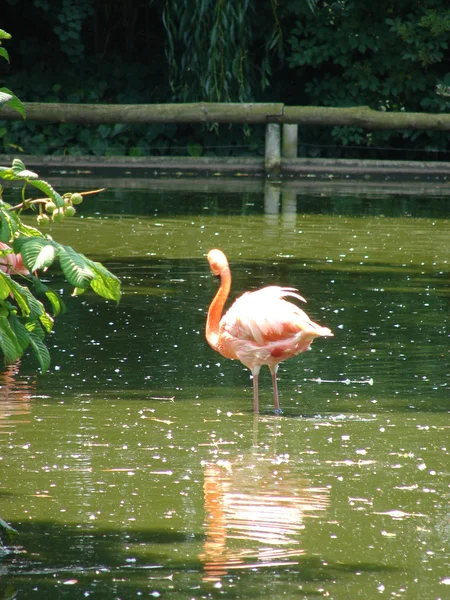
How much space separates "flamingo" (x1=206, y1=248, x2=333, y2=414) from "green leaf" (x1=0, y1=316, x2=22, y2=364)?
207 centimetres

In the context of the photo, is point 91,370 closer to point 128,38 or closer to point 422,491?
point 422,491

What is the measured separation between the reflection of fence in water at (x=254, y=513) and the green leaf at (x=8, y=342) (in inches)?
32.2

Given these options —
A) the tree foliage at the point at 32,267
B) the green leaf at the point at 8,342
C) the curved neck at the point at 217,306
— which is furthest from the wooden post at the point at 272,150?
the green leaf at the point at 8,342

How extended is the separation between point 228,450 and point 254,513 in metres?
0.75

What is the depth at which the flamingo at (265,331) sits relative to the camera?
5.06 metres

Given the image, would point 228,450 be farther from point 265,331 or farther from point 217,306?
point 217,306

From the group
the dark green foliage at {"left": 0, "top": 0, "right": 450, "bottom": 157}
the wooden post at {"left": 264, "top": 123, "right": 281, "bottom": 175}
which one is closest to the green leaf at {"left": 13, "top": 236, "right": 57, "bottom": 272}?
the wooden post at {"left": 264, "top": 123, "right": 281, "bottom": 175}

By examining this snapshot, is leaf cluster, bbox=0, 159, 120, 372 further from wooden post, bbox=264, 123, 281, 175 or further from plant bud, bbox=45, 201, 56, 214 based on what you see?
wooden post, bbox=264, 123, 281, 175

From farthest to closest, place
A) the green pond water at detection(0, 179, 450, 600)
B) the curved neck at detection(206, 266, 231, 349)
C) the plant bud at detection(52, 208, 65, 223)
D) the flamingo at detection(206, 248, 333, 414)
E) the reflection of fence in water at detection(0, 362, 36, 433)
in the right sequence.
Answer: the curved neck at detection(206, 266, 231, 349)
the flamingo at detection(206, 248, 333, 414)
the reflection of fence in water at detection(0, 362, 36, 433)
the green pond water at detection(0, 179, 450, 600)
the plant bud at detection(52, 208, 65, 223)

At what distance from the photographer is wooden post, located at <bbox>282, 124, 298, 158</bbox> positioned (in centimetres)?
1491

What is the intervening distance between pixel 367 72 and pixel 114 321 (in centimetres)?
1098

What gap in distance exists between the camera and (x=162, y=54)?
1820cm

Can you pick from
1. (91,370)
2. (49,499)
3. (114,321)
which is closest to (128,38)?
(114,321)

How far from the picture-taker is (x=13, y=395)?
5.23 meters
